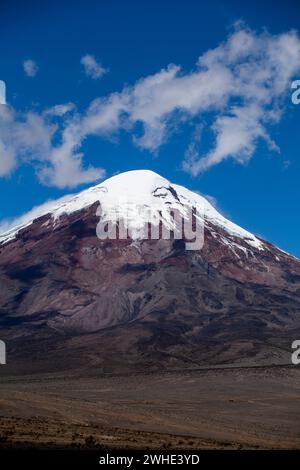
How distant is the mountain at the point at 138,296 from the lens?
362 ft

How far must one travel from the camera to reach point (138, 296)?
496 feet

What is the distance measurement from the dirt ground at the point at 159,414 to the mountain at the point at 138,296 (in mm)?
24963

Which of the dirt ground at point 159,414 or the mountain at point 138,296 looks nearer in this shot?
the dirt ground at point 159,414

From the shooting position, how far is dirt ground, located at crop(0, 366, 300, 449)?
2934 cm

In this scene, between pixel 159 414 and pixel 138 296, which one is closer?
pixel 159 414

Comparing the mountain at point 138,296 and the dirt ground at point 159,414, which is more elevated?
the mountain at point 138,296

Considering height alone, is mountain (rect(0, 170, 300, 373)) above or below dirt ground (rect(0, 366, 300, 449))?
above

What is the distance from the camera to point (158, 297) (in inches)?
5881

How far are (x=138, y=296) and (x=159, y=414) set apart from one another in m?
108

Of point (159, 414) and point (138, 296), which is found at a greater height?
point (138, 296)

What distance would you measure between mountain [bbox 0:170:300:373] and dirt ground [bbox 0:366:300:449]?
983 inches
